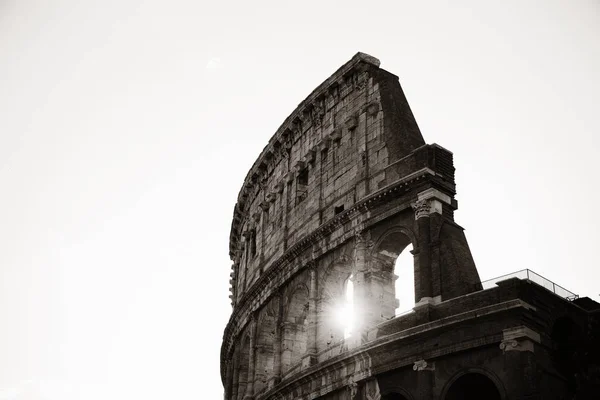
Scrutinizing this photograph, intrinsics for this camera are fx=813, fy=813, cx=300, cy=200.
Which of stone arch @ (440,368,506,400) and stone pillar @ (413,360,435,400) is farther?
stone pillar @ (413,360,435,400)

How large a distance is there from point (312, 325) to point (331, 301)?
1.04 m

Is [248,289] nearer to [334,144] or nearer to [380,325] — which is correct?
[334,144]

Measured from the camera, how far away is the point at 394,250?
25.9m

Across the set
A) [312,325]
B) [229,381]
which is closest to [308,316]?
[312,325]

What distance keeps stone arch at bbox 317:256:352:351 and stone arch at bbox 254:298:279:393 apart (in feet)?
11.3

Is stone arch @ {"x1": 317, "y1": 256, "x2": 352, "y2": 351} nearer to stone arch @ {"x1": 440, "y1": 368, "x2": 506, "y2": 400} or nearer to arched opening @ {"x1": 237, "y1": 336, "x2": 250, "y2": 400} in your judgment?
stone arch @ {"x1": 440, "y1": 368, "x2": 506, "y2": 400}

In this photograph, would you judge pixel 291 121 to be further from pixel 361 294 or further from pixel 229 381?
pixel 229 381

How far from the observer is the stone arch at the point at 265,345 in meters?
30.7

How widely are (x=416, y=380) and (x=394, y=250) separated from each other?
16.8ft

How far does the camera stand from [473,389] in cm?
2180

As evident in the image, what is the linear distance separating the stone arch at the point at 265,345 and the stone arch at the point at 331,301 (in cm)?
346

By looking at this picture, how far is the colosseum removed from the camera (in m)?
20.9

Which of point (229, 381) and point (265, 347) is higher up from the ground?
point (265, 347)

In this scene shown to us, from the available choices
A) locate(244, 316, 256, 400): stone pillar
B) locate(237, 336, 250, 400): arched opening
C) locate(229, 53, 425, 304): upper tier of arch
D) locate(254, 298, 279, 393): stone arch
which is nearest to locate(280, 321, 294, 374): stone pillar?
locate(254, 298, 279, 393): stone arch
